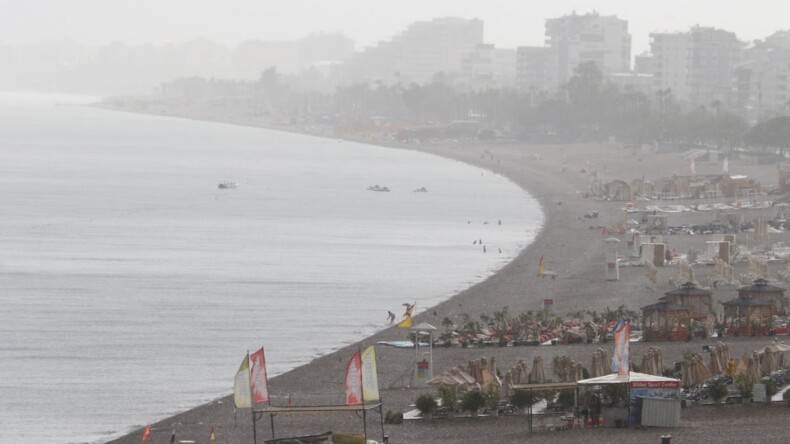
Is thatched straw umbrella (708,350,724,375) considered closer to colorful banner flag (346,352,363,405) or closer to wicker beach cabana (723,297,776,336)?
wicker beach cabana (723,297,776,336)

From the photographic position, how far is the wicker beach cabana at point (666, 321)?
3403cm

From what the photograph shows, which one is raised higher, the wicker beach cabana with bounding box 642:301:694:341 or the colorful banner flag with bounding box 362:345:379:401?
the colorful banner flag with bounding box 362:345:379:401

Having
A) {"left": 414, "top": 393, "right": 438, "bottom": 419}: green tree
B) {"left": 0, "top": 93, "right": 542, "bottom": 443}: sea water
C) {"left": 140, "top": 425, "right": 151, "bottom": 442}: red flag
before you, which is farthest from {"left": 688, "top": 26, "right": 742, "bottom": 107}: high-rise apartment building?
{"left": 414, "top": 393, "right": 438, "bottom": 419}: green tree

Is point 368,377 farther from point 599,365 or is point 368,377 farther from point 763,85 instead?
point 763,85

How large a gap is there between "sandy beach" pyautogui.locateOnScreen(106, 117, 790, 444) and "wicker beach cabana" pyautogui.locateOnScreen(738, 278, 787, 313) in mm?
3033

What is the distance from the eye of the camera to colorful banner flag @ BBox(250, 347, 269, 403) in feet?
76.9

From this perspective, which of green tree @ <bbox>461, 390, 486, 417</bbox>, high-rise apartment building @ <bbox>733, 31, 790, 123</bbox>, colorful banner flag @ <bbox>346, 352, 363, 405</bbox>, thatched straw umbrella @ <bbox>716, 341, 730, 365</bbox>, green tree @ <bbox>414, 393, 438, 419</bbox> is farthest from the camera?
Answer: high-rise apartment building @ <bbox>733, 31, 790, 123</bbox>

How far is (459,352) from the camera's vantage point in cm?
3428

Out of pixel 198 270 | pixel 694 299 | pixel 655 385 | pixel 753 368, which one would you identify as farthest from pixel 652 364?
pixel 198 270

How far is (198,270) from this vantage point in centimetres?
5519

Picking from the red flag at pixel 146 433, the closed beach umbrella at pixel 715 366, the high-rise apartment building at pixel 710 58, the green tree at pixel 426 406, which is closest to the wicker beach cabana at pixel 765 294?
the closed beach umbrella at pixel 715 366

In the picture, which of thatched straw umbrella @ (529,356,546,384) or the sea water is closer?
thatched straw umbrella @ (529,356,546,384)

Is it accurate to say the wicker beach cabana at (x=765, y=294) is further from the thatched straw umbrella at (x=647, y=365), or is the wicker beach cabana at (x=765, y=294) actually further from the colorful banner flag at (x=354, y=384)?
the colorful banner flag at (x=354, y=384)

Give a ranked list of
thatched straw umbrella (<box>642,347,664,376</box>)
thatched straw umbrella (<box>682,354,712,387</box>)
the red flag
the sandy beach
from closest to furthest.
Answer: the sandy beach
thatched straw umbrella (<box>682,354,712,387</box>)
the red flag
thatched straw umbrella (<box>642,347,664,376</box>)
